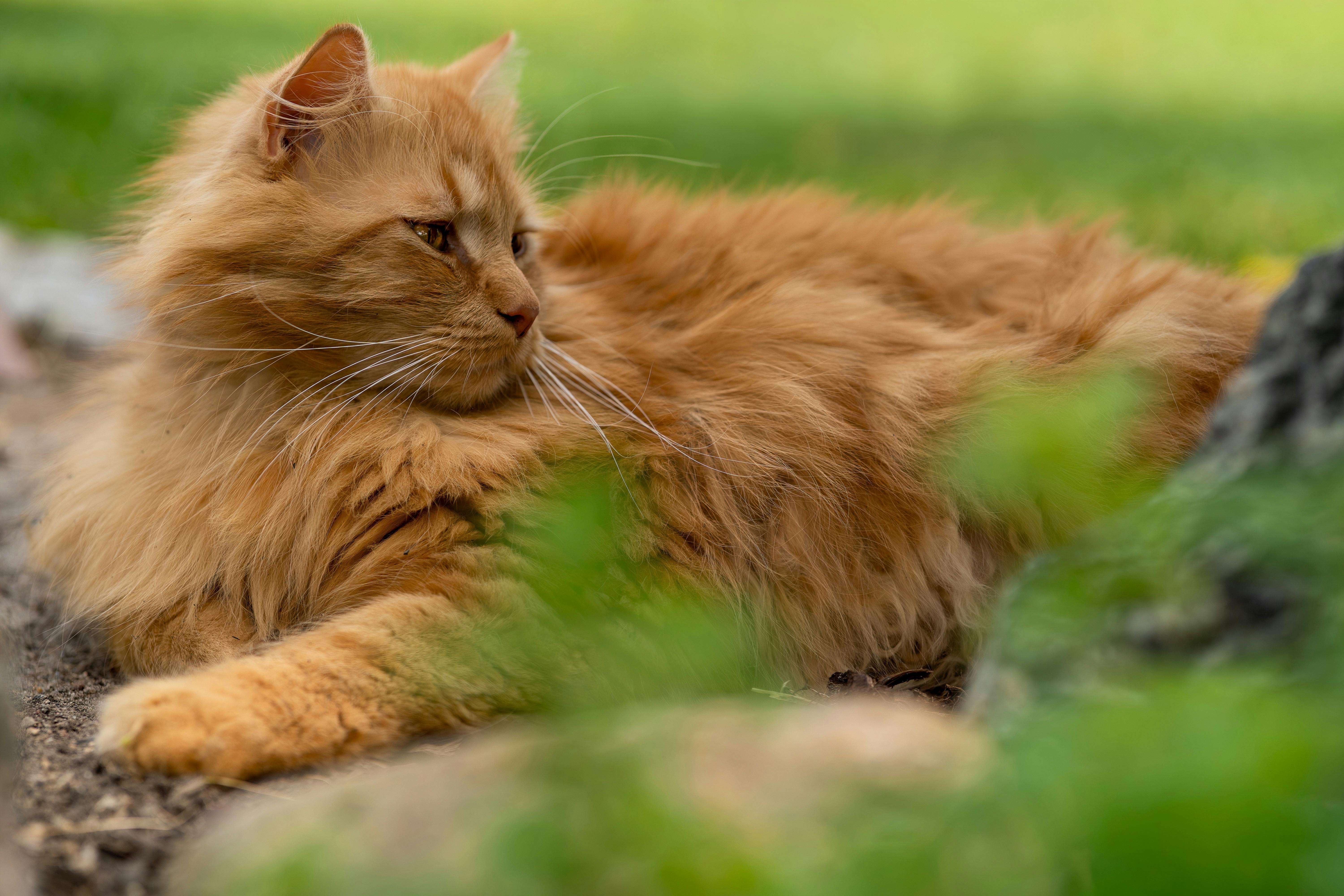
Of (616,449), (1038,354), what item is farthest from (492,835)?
(1038,354)

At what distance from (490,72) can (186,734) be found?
160 cm

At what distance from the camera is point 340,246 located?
194 cm

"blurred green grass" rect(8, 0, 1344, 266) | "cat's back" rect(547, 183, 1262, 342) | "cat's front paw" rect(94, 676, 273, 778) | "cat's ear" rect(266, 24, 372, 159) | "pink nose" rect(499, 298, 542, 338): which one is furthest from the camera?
"blurred green grass" rect(8, 0, 1344, 266)

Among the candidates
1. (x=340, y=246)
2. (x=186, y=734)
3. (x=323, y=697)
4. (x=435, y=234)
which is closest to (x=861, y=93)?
(x=435, y=234)

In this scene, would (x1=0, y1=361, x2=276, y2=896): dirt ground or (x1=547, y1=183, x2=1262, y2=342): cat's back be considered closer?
(x1=0, y1=361, x2=276, y2=896): dirt ground

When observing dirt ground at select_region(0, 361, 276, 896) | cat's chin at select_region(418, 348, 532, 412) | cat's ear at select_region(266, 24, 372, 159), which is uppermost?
cat's ear at select_region(266, 24, 372, 159)

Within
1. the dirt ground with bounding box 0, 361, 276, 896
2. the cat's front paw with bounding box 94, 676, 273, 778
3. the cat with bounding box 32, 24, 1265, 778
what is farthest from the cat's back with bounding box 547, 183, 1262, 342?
the dirt ground with bounding box 0, 361, 276, 896

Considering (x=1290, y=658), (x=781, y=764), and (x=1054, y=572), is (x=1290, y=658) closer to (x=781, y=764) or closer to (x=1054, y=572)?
(x=1054, y=572)

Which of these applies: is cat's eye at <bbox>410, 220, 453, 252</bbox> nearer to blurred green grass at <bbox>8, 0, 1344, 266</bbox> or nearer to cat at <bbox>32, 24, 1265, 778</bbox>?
cat at <bbox>32, 24, 1265, 778</bbox>

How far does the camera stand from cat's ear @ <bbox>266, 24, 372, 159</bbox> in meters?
1.92

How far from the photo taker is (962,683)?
215 cm

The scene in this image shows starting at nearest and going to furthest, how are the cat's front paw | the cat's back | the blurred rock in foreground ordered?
the blurred rock in foreground < the cat's front paw < the cat's back

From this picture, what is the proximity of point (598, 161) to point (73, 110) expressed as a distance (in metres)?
2.86

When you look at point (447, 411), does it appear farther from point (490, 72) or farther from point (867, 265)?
point (867, 265)
